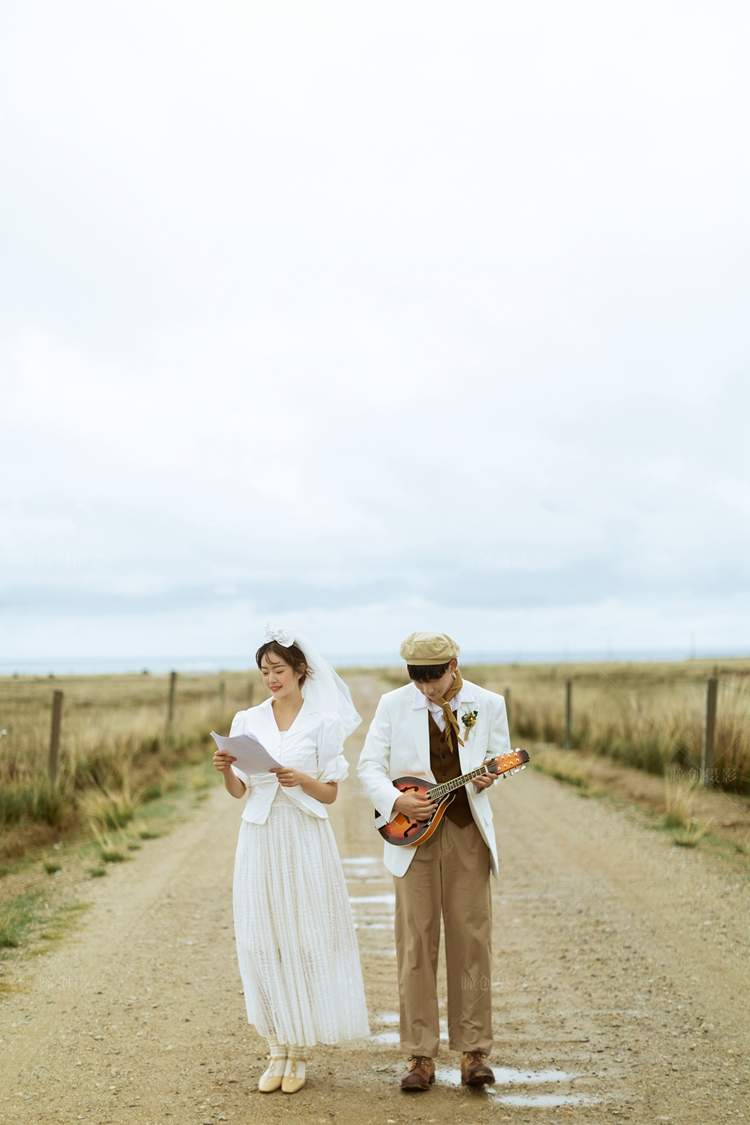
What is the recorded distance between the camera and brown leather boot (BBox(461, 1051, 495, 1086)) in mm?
3863

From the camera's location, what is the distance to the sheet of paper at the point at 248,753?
372 cm

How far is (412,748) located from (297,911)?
860mm

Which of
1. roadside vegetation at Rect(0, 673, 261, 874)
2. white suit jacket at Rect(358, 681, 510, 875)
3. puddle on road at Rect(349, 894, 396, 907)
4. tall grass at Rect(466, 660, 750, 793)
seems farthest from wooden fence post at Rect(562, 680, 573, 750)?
white suit jacket at Rect(358, 681, 510, 875)

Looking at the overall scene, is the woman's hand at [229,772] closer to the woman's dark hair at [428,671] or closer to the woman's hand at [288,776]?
the woman's hand at [288,776]

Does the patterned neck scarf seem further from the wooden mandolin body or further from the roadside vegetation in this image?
the roadside vegetation

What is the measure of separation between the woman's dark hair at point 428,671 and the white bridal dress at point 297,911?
0.45 metres

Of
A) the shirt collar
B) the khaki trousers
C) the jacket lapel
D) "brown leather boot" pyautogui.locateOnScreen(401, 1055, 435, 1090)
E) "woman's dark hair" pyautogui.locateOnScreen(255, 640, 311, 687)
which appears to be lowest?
"brown leather boot" pyautogui.locateOnScreen(401, 1055, 435, 1090)

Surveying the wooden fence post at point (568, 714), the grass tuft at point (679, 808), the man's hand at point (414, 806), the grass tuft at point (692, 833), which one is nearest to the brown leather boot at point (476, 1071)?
the man's hand at point (414, 806)

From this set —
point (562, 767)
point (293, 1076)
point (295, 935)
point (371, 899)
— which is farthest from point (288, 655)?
point (562, 767)

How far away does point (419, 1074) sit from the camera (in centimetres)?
387

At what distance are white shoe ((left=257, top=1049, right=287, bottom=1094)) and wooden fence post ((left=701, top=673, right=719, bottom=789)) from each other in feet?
28.9

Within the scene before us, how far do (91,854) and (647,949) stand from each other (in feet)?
18.9

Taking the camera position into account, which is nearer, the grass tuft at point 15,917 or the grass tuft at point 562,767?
the grass tuft at point 15,917

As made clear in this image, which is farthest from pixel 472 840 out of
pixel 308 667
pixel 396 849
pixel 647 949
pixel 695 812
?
pixel 695 812
